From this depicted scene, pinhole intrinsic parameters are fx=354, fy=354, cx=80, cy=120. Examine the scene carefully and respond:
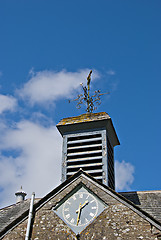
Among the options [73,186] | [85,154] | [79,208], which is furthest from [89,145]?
[79,208]

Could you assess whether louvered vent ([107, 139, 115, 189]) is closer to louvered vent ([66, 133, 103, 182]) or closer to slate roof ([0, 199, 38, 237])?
louvered vent ([66, 133, 103, 182])

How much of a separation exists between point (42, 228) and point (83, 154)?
433 centimetres

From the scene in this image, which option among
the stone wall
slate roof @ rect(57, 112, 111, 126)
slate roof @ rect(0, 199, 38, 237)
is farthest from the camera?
slate roof @ rect(57, 112, 111, 126)

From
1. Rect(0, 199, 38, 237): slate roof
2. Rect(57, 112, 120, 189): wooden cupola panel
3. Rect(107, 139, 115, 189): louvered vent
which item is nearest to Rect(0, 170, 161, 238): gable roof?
Rect(0, 199, 38, 237): slate roof

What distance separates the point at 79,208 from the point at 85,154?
11.6 feet

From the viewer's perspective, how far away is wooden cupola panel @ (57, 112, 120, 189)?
47.5 feet

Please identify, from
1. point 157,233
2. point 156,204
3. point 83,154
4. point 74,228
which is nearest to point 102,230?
point 74,228

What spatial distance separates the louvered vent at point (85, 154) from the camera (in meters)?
14.4

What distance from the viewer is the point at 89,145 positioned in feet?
49.4

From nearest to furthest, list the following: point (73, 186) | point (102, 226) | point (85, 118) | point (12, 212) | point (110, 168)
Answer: point (102, 226), point (73, 186), point (12, 212), point (110, 168), point (85, 118)

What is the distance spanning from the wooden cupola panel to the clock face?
2151mm

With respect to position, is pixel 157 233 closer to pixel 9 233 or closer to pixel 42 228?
pixel 42 228

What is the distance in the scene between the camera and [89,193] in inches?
472

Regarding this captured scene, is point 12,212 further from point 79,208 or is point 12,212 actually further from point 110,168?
point 110,168
